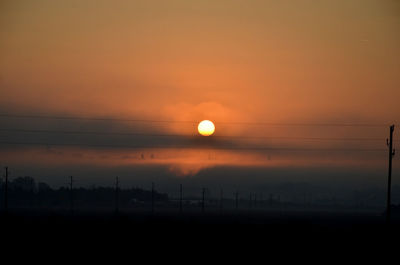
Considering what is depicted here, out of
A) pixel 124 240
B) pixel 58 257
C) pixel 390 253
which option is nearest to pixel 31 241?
pixel 124 240

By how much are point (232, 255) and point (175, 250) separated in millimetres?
4278

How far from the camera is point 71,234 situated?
184 feet

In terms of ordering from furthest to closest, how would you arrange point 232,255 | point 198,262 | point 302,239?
point 302,239
point 232,255
point 198,262

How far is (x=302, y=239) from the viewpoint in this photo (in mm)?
54469

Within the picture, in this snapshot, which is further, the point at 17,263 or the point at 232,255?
the point at 232,255

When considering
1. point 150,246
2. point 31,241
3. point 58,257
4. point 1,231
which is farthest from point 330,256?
point 1,231

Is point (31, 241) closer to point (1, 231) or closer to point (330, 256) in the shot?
point (1, 231)

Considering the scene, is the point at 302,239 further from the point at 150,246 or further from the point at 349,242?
the point at 150,246

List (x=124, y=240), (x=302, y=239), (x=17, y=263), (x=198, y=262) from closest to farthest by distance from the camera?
1. (x=17, y=263)
2. (x=198, y=262)
3. (x=124, y=240)
4. (x=302, y=239)

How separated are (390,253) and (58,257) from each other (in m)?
19.6

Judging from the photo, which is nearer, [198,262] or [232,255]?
[198,262]

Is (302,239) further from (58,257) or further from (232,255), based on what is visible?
(58,257)

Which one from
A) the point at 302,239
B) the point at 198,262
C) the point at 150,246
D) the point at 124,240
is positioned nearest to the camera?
the point at 198,262

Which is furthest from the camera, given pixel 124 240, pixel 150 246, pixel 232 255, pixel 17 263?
pixel 124 240
